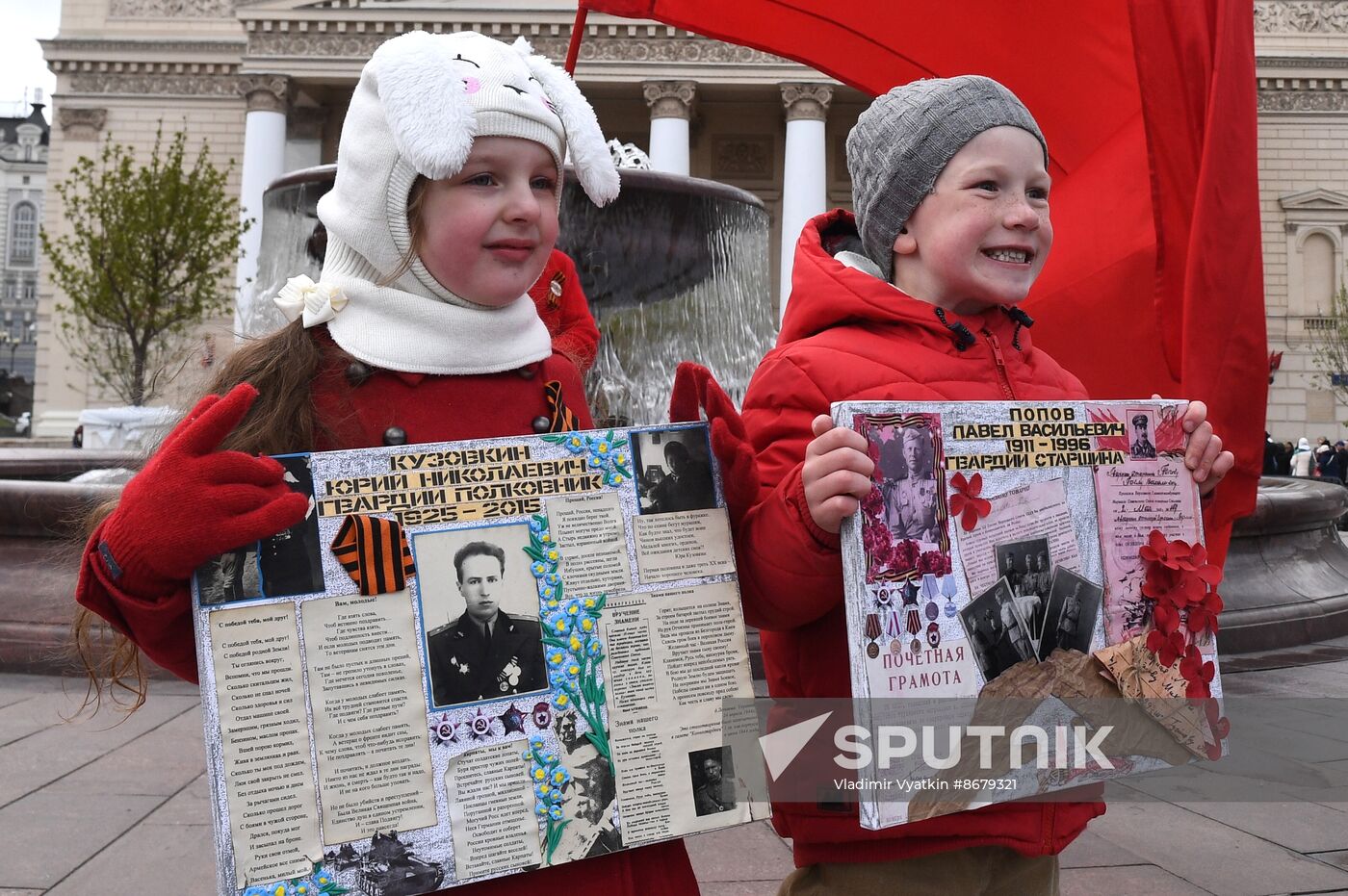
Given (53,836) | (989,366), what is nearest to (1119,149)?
(989,366)

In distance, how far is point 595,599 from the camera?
57.9 inches

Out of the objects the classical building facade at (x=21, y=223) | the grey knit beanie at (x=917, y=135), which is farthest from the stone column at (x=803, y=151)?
the classical building facade at (x=21, y=223)

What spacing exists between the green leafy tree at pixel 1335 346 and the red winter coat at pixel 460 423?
33900mm

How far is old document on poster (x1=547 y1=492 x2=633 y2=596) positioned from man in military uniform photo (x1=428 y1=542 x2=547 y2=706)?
8 cm

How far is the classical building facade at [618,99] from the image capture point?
102 feet

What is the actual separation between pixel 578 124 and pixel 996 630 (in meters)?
0.94

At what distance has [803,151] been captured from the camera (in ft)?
101

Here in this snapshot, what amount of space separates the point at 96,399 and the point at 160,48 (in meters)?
10.6

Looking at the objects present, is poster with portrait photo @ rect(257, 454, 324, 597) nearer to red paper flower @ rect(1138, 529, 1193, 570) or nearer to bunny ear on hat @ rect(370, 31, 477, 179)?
bunny ear on hat @ rect(370, 31, 477, 179)

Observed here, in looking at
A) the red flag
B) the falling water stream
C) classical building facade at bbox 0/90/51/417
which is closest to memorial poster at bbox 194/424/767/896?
the red flag

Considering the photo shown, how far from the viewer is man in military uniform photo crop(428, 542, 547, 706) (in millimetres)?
1388

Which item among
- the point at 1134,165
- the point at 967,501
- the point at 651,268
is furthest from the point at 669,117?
the point at 967,501

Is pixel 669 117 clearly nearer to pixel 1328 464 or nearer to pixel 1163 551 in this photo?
pixel 1328 464

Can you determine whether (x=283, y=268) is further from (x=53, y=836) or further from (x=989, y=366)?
(x=989, y=366)
